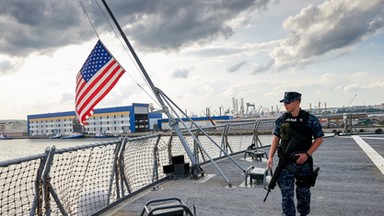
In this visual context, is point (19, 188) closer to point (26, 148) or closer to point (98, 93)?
point (98, 93)

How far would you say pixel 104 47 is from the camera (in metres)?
6.75

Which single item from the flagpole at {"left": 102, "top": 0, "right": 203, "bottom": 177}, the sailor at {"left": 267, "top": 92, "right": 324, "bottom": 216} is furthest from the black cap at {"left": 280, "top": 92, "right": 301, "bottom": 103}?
the flagpole at {"left": 102, "top": 0, "right": 203, "bottom": 177}

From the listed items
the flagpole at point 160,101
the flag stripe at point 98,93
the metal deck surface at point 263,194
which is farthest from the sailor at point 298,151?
the flag stripe at point 98,93

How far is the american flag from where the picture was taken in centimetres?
664

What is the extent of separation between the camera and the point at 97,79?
6652 millimetres

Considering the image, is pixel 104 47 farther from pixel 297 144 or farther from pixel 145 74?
pixel 297 144

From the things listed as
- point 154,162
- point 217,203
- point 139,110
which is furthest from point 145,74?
point 139,110

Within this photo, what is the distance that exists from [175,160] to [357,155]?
6342 millimetres

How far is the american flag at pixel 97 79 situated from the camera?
6637 mm

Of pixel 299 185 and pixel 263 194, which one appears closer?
pixel 299 185

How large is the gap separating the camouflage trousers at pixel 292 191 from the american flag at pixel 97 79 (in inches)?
181

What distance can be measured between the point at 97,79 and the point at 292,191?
5066 millimetres

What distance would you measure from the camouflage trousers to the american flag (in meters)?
4.59

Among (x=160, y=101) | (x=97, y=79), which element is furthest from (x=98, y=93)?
(x=160, y=101)
